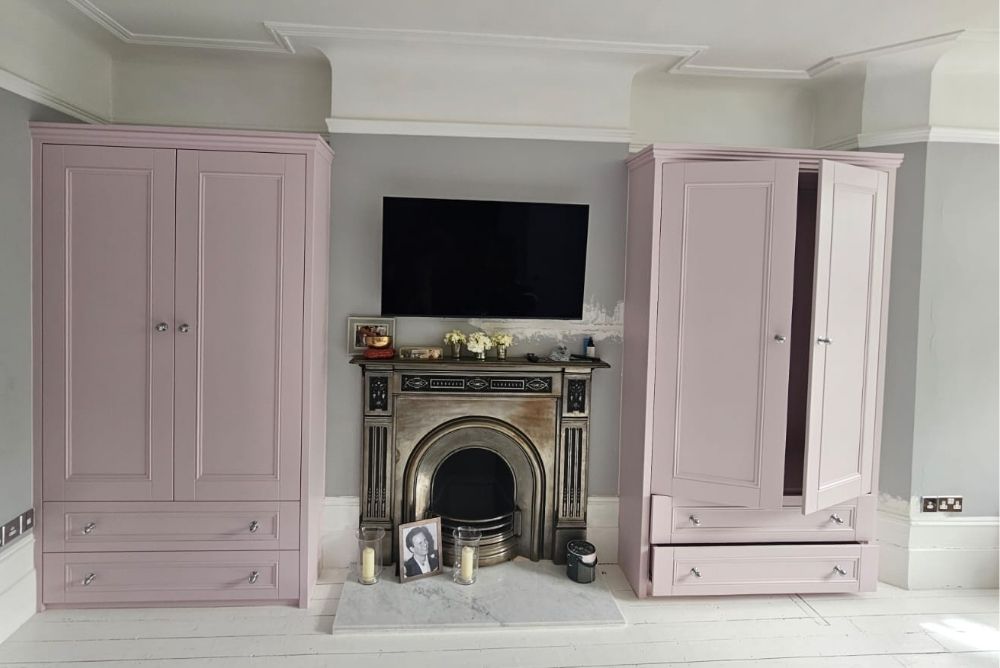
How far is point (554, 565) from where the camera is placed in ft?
10.7

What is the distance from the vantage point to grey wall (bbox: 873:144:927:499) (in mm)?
3086

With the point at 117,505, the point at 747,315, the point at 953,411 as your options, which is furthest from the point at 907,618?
the point at 117,505

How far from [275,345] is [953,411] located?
10.2 feet

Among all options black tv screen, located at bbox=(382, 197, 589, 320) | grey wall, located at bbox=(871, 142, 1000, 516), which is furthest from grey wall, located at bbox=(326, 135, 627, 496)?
grey wall, located at bbox=(871, 142, 1000, 516)

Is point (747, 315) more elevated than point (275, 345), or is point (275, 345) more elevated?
point (747, 315)

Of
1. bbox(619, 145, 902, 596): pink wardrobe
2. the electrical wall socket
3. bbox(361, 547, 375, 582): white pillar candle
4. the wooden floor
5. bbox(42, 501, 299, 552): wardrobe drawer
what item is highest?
bbox(619, 145, 902, 596): pink wardrobe

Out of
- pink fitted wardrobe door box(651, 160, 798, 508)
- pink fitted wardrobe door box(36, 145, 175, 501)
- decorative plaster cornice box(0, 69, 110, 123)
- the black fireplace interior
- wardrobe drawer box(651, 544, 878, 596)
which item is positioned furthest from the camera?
the black fireplace interior

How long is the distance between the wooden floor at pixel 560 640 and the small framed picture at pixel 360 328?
3.70 ft

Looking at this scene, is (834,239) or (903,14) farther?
(834,239)

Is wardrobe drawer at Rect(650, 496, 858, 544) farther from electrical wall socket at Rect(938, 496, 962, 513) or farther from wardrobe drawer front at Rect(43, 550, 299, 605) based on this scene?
wardrobe drawer front at Rect(43, 550, 299, 605)

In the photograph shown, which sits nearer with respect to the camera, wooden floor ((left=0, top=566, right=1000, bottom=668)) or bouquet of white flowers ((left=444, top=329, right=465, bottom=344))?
wooden floor ((left=0, top=566, right=1000, bottom=668))

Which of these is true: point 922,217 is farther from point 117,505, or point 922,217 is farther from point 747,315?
point 117,505

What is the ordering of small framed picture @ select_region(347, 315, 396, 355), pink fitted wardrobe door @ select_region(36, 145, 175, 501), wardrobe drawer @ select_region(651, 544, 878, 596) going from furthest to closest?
small framed picture @ select_region(347, 315, 396, 355) < wardrobe drawer @ select_region(651, 544, 878, 596) < pink fitted wardrobe door @ select_region(36, 145, 175, 501)

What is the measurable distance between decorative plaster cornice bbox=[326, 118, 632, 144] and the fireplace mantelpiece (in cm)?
107
